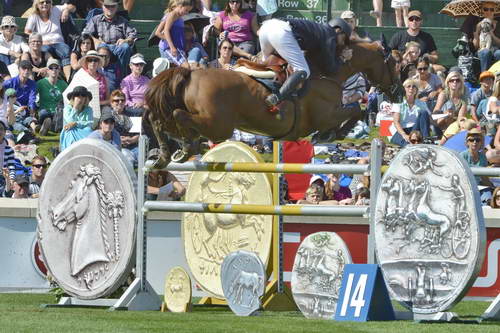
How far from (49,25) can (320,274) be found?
31.1 feet

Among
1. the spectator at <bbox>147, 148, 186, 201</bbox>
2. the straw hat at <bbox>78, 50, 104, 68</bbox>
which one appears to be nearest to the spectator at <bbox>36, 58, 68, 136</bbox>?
the straw hat at <bbox>78, 50, 104, 68</bbox>

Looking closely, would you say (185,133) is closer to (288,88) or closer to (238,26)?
(288,88)

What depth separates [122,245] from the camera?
35.4 ft

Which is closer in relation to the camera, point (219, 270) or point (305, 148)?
point (219, 270)

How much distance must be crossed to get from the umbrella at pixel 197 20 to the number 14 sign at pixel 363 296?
30.5ft

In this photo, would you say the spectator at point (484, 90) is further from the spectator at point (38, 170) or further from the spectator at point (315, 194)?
the spectator at point (38, 170)

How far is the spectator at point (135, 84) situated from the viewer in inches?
645

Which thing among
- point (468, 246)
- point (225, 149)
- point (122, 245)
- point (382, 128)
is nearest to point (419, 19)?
point (382, 128)

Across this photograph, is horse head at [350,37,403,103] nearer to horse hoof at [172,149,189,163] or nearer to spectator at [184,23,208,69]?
horse hoof at [172,149,189,163]

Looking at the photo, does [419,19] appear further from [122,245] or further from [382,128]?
[122,245]

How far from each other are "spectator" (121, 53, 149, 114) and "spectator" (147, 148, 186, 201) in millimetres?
3064

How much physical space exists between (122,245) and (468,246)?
3.17 meters

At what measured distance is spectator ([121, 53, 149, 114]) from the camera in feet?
53.8

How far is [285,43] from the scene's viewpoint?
1043 centimetres
